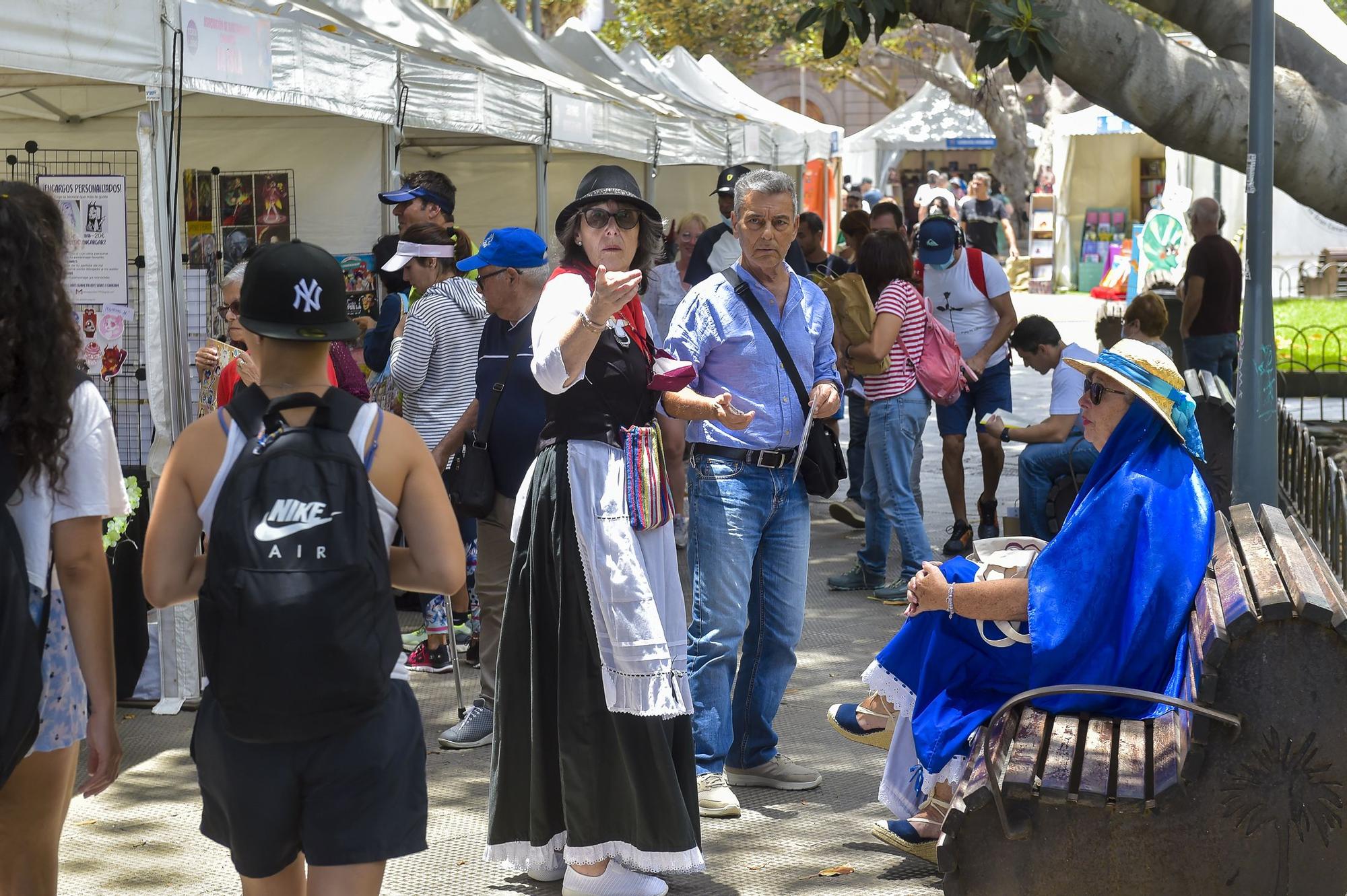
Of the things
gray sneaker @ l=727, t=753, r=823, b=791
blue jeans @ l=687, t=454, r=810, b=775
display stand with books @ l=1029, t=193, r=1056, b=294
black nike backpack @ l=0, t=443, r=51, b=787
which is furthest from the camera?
display stand with books @ l=1029, t=193, r=1056, b=294

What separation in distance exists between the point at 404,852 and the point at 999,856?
1479mm

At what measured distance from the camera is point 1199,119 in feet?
26.6

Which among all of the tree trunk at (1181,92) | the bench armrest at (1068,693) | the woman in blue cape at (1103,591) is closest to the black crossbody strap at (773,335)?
the woman in blue cape at (1103,591)

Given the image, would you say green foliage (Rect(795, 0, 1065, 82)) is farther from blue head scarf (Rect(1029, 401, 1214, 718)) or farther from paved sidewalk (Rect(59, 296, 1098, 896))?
blue head scarf (Rect(1029, 401, 1214, 718))

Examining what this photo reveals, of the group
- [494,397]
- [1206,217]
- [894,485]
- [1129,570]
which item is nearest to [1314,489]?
[894,485]

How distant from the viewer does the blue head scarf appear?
12.2 feet

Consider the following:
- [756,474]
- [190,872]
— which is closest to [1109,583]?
[756,474]

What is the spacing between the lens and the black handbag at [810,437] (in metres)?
4.82

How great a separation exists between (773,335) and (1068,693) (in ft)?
5.39

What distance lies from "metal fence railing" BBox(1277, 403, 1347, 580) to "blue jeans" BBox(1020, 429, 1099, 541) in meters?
0.94

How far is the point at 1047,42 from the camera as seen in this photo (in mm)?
7320

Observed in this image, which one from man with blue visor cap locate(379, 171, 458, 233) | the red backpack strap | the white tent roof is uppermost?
the white tent roof

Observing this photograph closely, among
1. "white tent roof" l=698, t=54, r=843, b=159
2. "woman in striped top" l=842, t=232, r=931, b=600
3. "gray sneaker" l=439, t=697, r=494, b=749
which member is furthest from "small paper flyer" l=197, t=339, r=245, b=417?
"white tent roof" l=698, t=54, r=843, b=159

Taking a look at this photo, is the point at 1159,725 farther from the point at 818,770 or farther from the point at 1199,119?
the point at 1199,119
